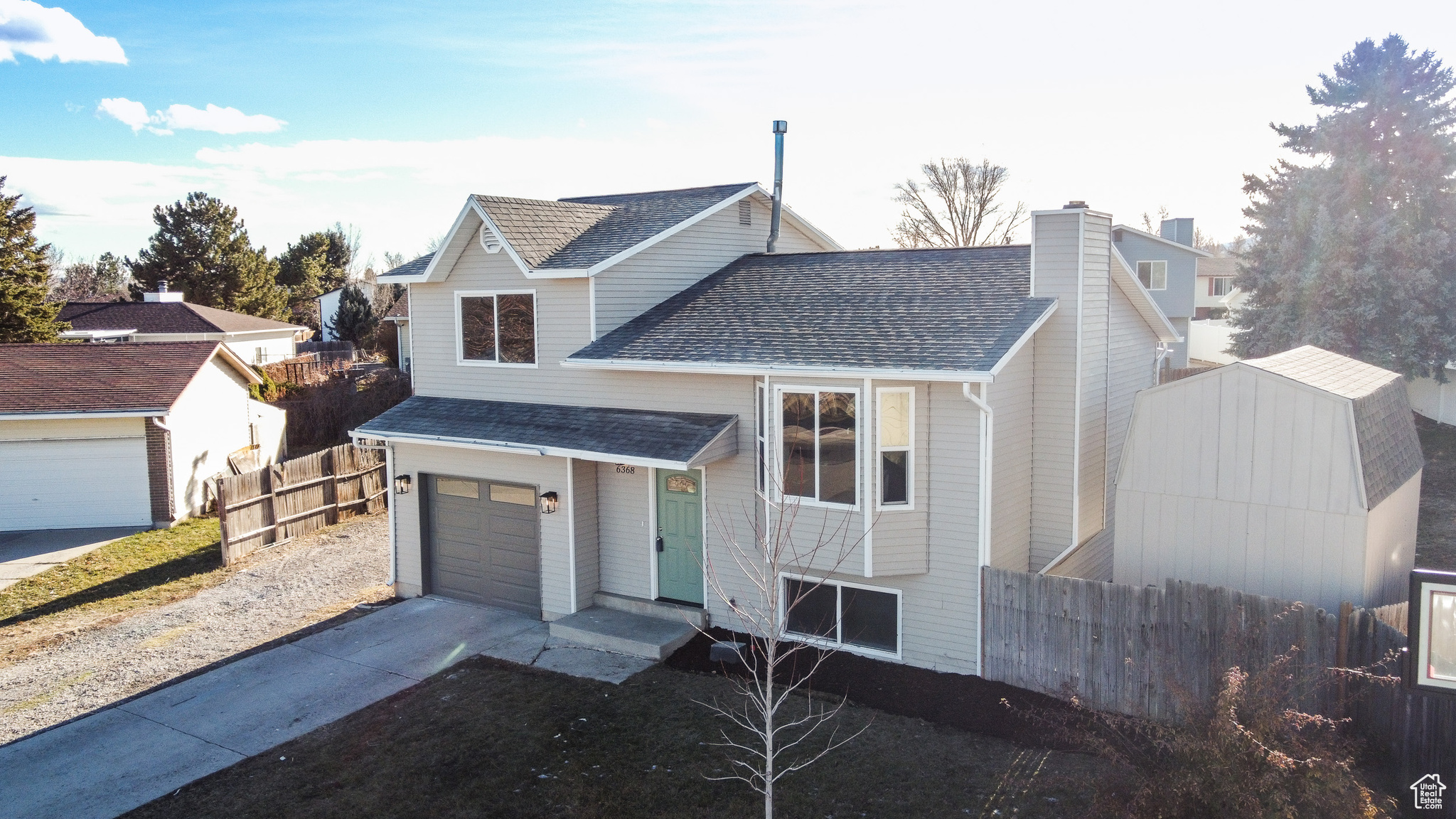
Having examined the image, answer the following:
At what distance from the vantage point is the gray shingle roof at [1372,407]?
35.3ft

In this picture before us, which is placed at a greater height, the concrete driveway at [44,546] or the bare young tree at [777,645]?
the bare young tree at [777,645]

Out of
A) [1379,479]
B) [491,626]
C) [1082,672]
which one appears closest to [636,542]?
[491,626]

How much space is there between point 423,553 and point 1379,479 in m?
13.8

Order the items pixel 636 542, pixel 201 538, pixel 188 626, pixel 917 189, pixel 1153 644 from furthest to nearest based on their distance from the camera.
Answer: pixel 917 189 < pixel 201 538 < pixel 188 626 < pixel 636 542 < pixel 1153 644

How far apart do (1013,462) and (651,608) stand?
5548mm

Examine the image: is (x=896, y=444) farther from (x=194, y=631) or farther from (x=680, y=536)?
(x=194, y=631)

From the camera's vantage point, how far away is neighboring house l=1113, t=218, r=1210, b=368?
38406 mm

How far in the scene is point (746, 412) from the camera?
13.0 m

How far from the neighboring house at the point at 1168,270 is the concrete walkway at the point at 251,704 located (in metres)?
31.1

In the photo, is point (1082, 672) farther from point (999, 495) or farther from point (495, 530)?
point (495, 530)

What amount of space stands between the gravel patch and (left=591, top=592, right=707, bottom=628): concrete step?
4.54 metres

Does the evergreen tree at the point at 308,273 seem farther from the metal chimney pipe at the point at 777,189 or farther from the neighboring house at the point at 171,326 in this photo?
the metal chimney pipe at the point at 777,189

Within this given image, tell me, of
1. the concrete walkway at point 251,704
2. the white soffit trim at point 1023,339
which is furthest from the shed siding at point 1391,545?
the concrete walkway at point 251,704

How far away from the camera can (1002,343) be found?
1145 cm
